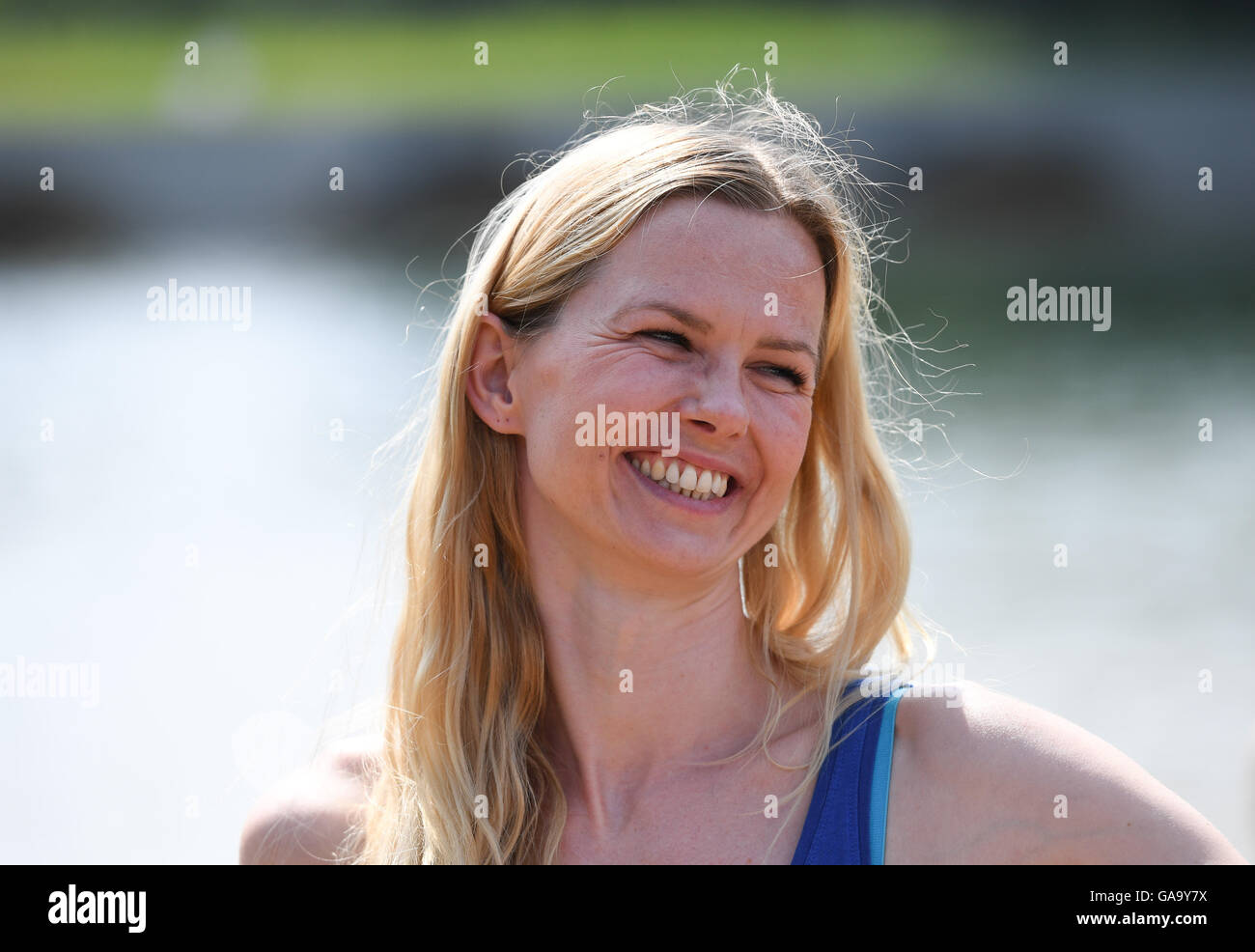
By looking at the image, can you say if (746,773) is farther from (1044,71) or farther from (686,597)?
(1044,71)

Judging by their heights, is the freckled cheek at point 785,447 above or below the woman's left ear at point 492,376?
below

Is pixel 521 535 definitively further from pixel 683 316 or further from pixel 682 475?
pixel 683 316

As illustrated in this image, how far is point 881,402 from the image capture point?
2805 mm

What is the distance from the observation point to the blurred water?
433 centimetres

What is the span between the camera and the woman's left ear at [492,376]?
2.16 m

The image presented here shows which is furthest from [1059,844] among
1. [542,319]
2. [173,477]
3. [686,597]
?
[173,477]

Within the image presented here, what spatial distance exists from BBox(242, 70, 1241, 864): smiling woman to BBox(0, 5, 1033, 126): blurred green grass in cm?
1148

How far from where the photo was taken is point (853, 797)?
187 centimetres
